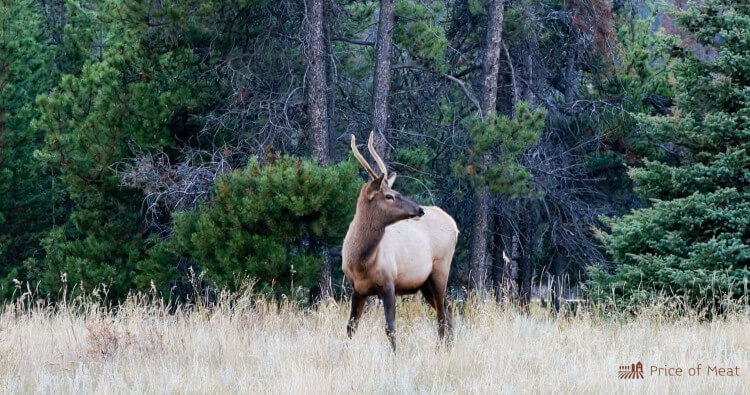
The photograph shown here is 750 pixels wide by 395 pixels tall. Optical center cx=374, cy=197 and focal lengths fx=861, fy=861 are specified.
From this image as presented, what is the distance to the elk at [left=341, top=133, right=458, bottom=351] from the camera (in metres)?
8.23

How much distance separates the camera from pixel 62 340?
8.16 metres

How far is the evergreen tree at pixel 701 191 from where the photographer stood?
9789mm

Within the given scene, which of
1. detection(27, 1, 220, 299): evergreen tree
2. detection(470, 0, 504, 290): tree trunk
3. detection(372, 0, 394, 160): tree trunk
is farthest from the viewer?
detection(470, 0, 504, 290): tree trunk

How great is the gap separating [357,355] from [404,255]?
179cm

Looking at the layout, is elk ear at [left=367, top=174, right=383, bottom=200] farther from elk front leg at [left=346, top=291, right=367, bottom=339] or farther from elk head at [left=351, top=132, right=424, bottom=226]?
elk front leg at [left=346, top=291, right=367, bottom=339]

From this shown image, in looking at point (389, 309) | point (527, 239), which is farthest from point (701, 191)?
point (527, 239)

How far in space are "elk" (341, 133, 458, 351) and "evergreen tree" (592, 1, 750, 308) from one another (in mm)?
2743

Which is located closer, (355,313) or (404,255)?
(355,313)

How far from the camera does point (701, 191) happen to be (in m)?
A: 10.4

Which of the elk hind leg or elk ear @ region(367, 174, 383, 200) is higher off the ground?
elk ear @ region(367, 174, 383, 200)

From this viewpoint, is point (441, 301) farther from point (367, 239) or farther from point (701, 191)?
point (701, 191)

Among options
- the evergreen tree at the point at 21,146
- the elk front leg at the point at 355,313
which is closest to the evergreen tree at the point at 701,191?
the elk front leg at the point at 355,313

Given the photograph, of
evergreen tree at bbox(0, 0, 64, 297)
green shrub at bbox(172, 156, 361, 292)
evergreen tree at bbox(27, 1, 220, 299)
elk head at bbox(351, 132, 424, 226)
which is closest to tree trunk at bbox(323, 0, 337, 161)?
evergreen tree at bbox(27, 1, 220, 299)

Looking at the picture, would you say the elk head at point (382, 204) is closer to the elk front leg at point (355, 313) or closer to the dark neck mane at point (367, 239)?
the dark neck mane at point (367, 239)
